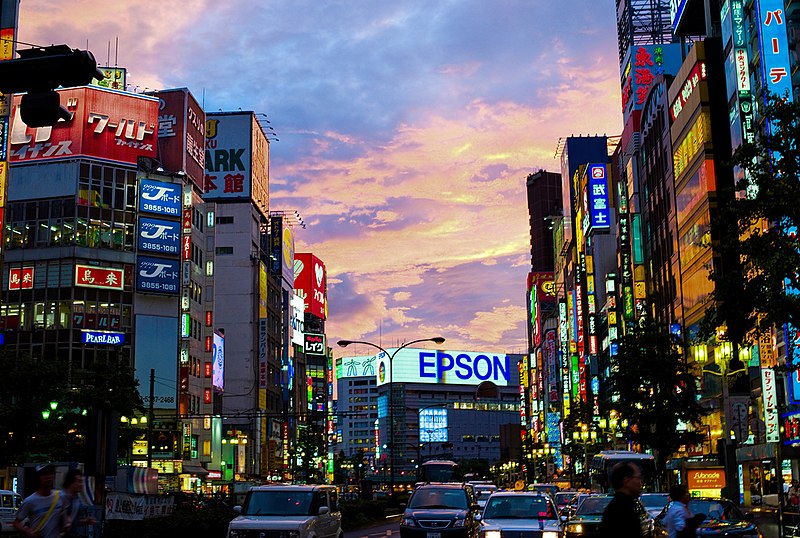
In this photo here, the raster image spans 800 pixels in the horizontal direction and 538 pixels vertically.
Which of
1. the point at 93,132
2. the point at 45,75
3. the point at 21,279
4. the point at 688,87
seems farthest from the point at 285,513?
the point at 93,132

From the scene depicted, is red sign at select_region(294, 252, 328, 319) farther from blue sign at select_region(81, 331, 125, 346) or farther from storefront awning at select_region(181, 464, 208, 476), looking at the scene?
blue sign at select_region(81, 331, 125, 346)

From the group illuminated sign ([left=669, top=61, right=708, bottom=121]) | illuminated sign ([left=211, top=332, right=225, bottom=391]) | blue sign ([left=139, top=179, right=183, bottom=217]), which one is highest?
illuminated sign ([left=669, top=61, right=708, bottom=121])

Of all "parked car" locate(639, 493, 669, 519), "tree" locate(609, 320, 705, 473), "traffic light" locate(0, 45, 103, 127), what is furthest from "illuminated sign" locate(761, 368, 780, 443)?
"traffic light" locate(0, 45, 103, 127)

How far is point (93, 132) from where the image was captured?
3647 inches

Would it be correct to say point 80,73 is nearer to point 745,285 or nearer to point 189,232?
point 745,285

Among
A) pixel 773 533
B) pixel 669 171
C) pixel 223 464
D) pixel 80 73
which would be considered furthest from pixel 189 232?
pixel 80 73

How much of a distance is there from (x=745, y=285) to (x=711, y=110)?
48.5m

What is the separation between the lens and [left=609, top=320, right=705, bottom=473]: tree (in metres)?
57.9

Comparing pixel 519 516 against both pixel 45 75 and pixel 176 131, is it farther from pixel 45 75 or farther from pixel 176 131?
pixel 176 131

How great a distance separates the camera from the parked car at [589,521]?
26.5 meters

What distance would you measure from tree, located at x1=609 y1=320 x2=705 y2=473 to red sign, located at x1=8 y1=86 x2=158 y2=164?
54105 millimetres

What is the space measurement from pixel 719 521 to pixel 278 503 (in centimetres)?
1063

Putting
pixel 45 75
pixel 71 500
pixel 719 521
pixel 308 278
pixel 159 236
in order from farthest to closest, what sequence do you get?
pixel 308 278 → pixel 159 236 → pixel 719 521 → pixel 71 500 → pixel 45 75

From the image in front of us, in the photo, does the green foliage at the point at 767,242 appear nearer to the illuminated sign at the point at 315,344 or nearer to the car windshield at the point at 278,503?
the car windshield at the point at 278,503
